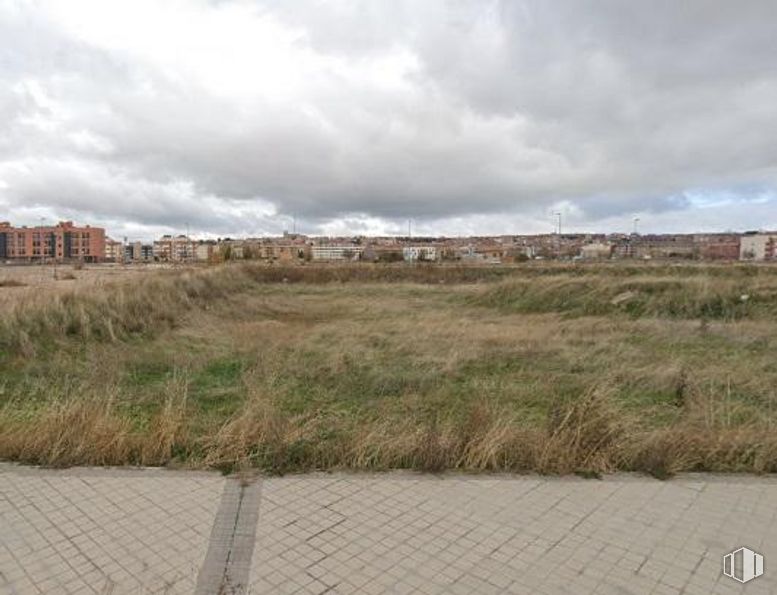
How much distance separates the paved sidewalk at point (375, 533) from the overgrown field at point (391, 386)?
13.2 inches

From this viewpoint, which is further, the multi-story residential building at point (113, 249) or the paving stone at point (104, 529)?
the multi-story residential building at point (113, 249)

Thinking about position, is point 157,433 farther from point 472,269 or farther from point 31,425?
point 472,269

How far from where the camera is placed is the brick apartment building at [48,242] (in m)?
118

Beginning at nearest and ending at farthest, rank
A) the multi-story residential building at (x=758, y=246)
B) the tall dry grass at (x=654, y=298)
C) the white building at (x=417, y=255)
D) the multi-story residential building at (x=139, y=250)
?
the tall dry grass at (x=654, y=298), the white building at (x=417, y=255), the multi-story residential building at (x=758, y=246), the multi-story residential building at (x=139, y=250)

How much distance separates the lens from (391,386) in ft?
26.3

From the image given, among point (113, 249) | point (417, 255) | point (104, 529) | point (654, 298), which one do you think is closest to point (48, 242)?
point (113, 249)

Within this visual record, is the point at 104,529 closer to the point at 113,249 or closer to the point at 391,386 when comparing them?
the point at 391,386

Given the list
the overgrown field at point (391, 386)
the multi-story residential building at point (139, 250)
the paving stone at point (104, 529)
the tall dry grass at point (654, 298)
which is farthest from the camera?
the multi-story residential building at point (139, 250)

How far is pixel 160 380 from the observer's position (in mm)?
8523

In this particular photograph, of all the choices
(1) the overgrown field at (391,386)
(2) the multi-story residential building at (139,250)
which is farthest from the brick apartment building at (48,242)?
(1) the overgrown field at (391,386)

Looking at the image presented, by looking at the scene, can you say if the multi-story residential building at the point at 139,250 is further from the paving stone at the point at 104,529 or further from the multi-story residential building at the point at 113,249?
the paving stone at the point at 104,529

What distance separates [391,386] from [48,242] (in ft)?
456

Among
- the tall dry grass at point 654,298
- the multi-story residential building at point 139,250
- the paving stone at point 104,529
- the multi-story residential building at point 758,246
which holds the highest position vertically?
the multi-story residential building at point 758,246

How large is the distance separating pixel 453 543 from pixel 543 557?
0.54m
